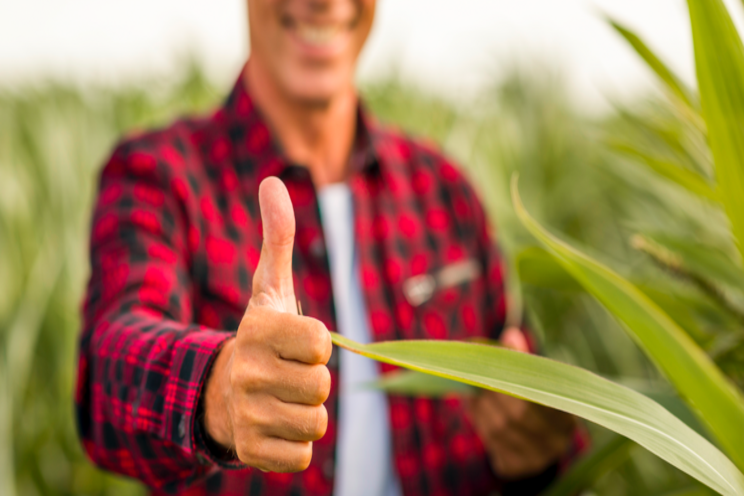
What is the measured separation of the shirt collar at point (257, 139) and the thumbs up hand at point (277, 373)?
57 cm

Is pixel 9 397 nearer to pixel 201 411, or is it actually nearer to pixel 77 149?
pixel 77 149

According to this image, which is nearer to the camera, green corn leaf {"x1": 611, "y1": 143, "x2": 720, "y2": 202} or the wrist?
the wrist

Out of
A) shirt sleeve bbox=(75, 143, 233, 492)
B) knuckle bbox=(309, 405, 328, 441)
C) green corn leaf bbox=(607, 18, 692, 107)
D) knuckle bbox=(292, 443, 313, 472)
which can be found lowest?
shirt sleeve bbox=(75, 143, 233, 492)

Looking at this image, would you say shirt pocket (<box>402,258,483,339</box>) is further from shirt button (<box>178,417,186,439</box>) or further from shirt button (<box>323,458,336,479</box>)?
shirt button (<box>178,417,186,439</box>)

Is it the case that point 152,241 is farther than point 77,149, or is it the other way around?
point 77,149

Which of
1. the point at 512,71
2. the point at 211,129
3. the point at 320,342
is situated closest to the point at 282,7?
the point at 211,129

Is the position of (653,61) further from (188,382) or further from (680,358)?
(188,382)

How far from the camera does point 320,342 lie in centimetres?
29

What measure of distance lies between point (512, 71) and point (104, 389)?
1.75 metres

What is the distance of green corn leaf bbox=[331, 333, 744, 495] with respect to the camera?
0.29 metres

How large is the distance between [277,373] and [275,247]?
2.8 inches

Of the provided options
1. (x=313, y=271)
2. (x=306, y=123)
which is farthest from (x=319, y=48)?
(x=313, y=271)


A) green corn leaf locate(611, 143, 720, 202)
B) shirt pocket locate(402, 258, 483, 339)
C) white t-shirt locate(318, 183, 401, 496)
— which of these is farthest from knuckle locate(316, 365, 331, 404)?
shirt pocket locate(402, 258, 483, 339)

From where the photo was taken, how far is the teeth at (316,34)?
2.88ft
